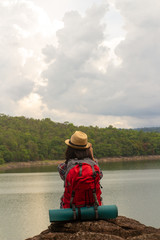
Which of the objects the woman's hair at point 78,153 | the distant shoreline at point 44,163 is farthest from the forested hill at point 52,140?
the woman's hair at point 78,153

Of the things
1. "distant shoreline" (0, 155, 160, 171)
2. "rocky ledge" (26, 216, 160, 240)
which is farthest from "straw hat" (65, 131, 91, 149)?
"distant shoreline" (0, 155, 160, 171)

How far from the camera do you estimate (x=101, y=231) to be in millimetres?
3418

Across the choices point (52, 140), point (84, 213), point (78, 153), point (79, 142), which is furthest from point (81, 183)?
point (52, 140)

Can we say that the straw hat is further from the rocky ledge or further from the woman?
the rocky ledge

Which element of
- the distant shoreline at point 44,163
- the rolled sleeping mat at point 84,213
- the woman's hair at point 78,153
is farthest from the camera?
the distant shoreline at point 44,163

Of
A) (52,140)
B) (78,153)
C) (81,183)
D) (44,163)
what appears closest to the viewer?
(81,183)

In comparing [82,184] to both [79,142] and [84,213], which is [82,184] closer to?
[84,213]

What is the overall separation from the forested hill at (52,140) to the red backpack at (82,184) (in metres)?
75.0

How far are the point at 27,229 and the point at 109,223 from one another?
12580 mm

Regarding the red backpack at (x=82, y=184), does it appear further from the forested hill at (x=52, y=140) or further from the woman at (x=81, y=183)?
the forested hill at (x=52, y=140)

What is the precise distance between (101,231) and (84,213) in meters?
0.36

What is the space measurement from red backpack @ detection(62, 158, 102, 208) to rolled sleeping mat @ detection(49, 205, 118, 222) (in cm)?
Answer: 10

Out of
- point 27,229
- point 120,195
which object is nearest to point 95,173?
point 27,229

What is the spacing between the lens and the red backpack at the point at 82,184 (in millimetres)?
3848
